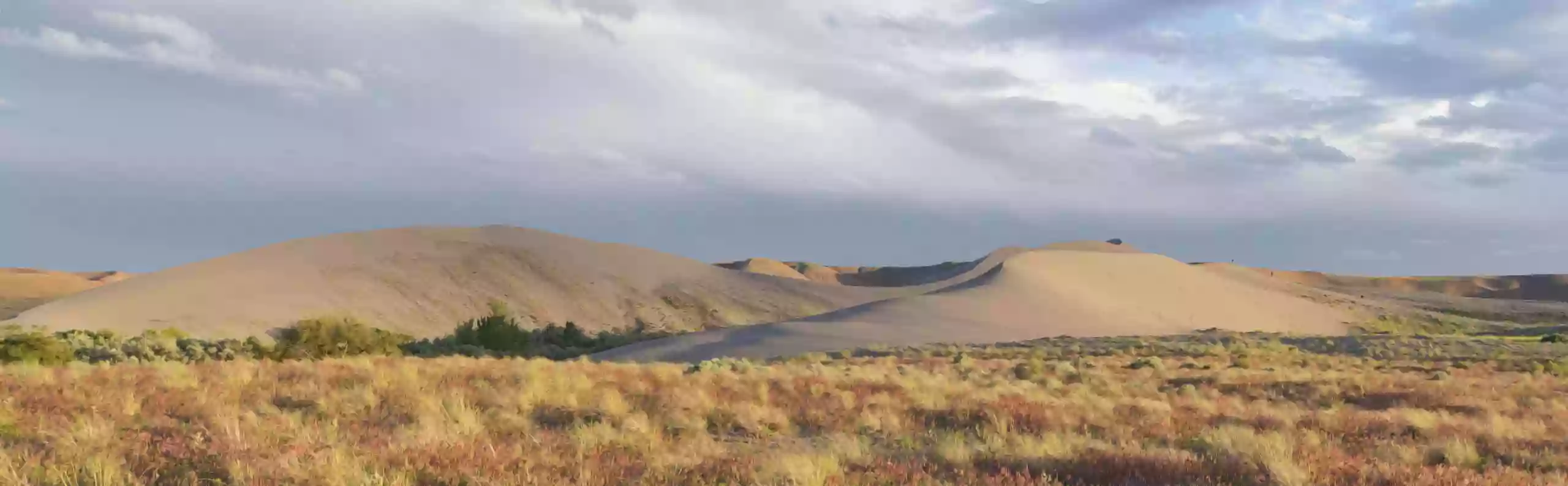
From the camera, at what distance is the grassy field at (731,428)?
8.35 metres

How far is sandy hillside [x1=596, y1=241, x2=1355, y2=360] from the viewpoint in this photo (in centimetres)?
5822

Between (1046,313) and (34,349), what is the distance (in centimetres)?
6376

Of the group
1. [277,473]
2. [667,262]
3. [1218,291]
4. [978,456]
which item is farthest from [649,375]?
[1218,291]

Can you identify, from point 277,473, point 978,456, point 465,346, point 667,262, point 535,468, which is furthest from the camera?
point 667,262

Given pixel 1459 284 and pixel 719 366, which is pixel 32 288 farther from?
pixel 1459 284

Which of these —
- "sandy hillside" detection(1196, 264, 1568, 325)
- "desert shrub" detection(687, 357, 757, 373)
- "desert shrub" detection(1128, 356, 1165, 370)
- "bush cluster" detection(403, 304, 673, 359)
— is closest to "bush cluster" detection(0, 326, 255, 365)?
"bush cluster" detection(403, 304, 673, 359)

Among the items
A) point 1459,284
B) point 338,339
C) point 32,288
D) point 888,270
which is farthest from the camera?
point 888,270

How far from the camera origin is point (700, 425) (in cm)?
1255

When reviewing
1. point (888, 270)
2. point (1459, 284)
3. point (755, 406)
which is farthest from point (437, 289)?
point (1459, 284)

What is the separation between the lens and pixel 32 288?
11294 cm

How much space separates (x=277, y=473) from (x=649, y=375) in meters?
12.8

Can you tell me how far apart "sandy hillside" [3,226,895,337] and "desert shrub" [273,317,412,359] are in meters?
18.8

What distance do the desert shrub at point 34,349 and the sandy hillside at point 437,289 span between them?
23.1 metres

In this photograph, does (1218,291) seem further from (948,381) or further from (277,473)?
(277,473)
